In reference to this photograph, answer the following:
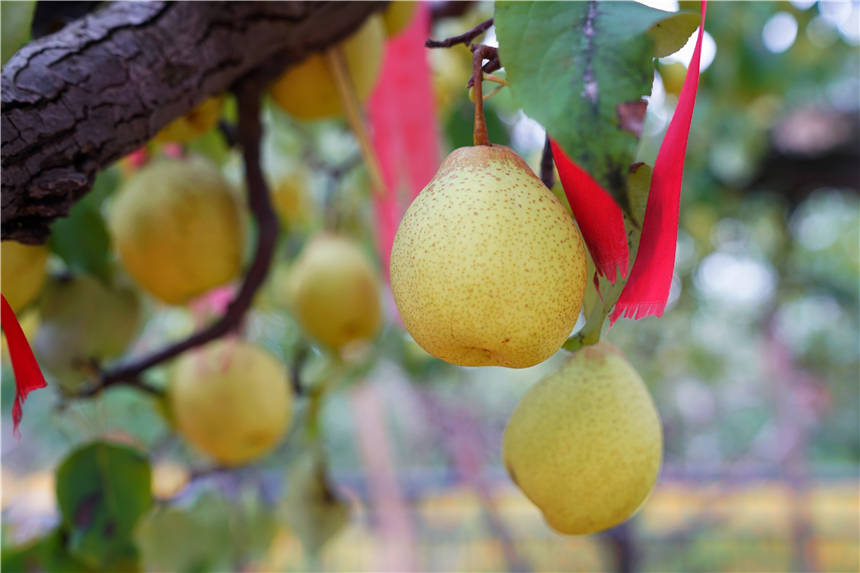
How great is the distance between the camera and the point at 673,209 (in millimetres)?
309

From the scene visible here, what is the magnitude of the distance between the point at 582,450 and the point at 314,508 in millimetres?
550

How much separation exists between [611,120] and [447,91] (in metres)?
0.98

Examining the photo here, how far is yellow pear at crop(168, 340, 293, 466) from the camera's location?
80 cm

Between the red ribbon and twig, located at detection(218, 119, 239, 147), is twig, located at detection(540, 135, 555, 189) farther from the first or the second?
twig, located at detection(218, 119, 239, 147)

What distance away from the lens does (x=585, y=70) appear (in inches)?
10.9

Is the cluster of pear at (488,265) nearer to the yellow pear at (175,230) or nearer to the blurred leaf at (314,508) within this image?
the yellow pear at (175,230)

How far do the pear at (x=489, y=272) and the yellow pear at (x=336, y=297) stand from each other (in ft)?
1.99

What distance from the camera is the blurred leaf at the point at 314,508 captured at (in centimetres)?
88

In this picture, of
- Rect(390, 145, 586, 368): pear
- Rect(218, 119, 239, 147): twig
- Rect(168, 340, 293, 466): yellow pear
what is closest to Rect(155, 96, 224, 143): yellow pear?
Rect(218, 119, 239, 147): twig

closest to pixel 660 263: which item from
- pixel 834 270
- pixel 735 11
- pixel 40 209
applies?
pixel 40 209

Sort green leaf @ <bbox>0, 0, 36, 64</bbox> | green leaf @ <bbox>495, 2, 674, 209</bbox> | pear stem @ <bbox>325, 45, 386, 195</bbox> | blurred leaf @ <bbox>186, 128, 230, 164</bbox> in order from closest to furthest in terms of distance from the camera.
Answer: green leaf @ <bbox>495, 2, 674, 209</bbox>
green leaf @ <bbox>0, 0, 36, 64</bbox>
pear stem @ <bbox>325, 45, 386, 195</bbox>
blurred leaf @ <bbox>186, 128, 230, 164</bbox>

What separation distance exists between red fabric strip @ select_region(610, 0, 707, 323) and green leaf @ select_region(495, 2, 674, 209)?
0.04 meters

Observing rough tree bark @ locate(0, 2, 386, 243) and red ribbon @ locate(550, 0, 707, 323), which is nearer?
red ribbon @ locate(550, 0, 707, 323)

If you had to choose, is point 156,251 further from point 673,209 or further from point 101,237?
point 673,209
